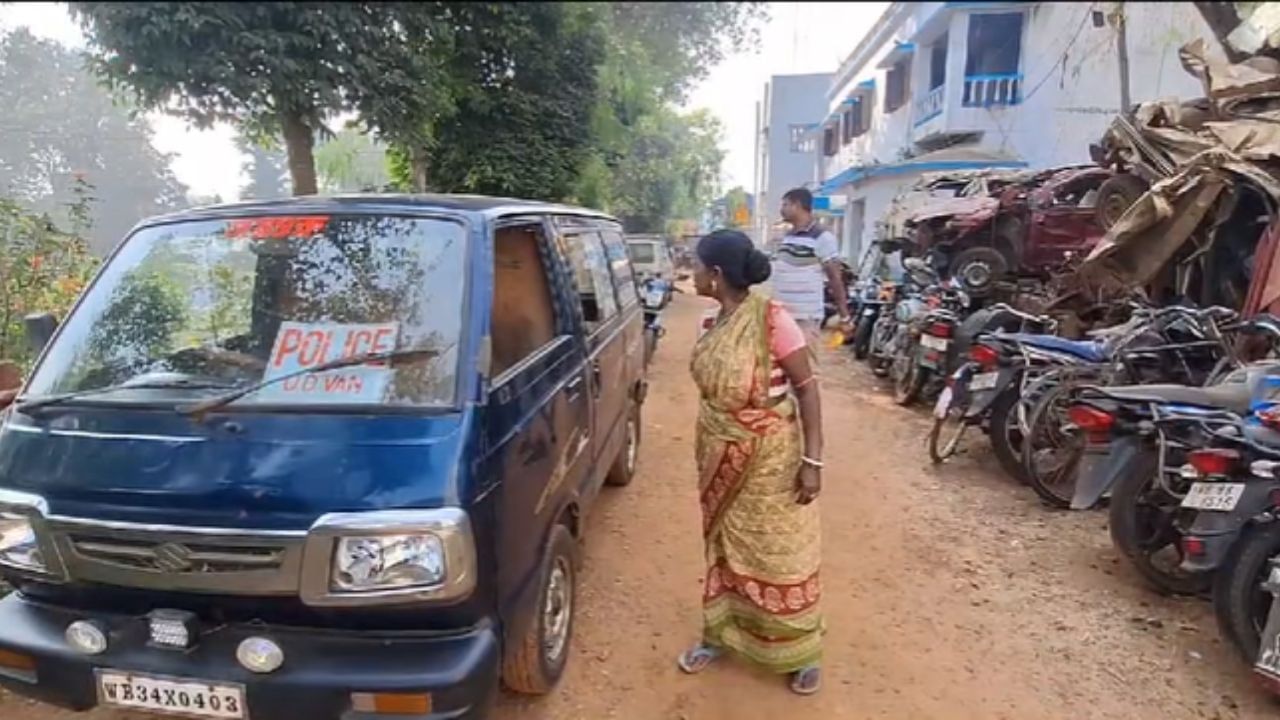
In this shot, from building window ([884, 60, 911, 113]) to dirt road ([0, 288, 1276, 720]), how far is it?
17.1 m

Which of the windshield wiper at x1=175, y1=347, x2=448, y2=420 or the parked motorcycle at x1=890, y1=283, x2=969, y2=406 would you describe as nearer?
the windshield wiper at x1=175, y1=347, x2=448, y2=420

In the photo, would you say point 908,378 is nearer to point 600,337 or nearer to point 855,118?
point 600,337

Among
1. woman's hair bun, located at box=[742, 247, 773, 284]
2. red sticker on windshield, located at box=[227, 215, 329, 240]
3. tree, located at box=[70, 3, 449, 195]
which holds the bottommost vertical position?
woman's hair bun, located at box=[742, 247, 773, 284]

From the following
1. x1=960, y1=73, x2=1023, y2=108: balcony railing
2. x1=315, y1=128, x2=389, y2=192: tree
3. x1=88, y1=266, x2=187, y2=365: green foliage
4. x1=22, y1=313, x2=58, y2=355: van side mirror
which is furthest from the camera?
x1=960, y1=73, x2=1023, y2=108: balcony railing

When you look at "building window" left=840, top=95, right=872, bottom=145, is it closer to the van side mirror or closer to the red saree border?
the red saree border

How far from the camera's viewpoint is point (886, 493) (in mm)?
5164

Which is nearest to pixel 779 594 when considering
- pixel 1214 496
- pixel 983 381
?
pixel 1214 496

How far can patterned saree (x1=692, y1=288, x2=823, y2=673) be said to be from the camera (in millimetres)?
2639

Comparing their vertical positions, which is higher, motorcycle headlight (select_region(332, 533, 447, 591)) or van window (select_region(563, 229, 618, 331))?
van window (select_region(563, 229, 618, 331))

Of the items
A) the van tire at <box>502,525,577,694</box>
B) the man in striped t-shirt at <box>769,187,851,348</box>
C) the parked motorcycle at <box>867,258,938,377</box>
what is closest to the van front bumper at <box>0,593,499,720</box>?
the van tire at <box>502,525,577,694</box>

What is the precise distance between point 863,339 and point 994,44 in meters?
10.4

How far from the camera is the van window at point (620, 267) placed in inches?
184

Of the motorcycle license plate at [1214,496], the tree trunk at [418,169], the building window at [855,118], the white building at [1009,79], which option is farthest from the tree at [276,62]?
the building window at [855,118]

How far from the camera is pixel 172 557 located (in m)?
2.02
